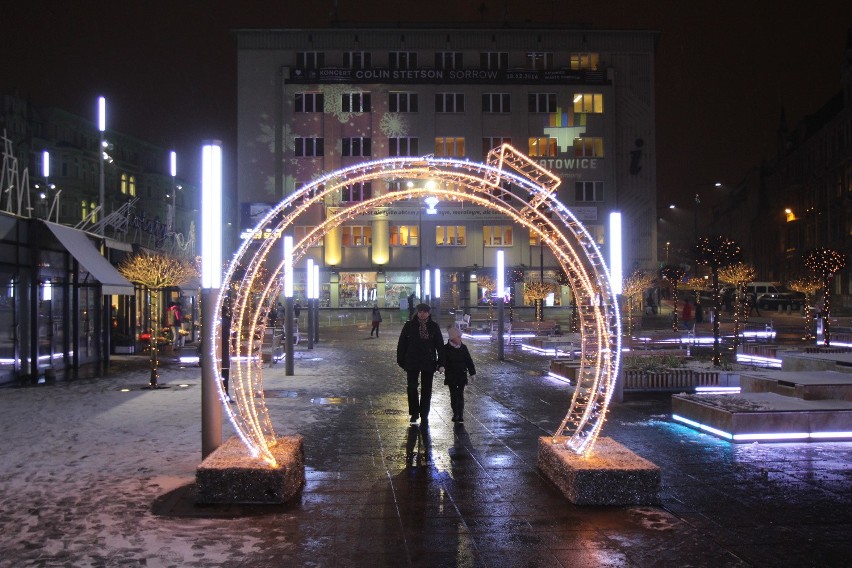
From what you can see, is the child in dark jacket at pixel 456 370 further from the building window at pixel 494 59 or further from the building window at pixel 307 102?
the building window at pixel 494 59

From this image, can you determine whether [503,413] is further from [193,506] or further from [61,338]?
[61,338]

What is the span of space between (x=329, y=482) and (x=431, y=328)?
405cm

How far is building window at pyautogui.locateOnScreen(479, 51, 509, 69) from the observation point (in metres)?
63.3

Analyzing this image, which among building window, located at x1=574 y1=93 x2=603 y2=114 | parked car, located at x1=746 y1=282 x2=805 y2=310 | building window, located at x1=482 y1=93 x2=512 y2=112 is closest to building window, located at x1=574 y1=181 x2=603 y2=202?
building window, located at x1=574 y1=93 x2=603 y2=114

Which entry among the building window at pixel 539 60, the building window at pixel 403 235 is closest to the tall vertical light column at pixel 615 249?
the building window at pixel 403 235

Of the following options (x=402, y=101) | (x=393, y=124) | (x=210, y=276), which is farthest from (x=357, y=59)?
(x=210, y=276)

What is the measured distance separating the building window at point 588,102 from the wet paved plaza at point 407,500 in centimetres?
5192

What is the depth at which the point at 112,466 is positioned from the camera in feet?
29.8

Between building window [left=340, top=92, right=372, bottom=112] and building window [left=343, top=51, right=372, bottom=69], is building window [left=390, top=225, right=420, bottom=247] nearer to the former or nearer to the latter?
building window [left=340, top=92, right=372, bottom=112]

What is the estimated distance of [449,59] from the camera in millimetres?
63406

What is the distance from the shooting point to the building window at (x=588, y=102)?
62.4 metres

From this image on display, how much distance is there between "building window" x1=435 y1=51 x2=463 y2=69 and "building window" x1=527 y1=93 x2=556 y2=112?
6.47 meters

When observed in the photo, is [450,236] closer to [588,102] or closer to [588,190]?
[588,190]

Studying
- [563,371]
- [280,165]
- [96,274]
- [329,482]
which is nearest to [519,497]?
[329,482]
